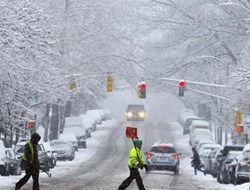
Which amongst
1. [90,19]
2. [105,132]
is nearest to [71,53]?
[90,19]

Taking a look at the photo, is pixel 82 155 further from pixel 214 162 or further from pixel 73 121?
pixel 214 162

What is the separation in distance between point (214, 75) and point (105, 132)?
2643cm

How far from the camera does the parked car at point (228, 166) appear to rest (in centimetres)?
3244

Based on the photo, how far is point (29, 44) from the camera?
29.8 meters

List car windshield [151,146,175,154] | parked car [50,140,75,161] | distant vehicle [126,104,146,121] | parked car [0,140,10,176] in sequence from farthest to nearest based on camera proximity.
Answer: distant vehicle [126,104,146,121]
parked car [50,140,75,161]
car windshield [151,146,175,154]
parked car [0,140,10,176]

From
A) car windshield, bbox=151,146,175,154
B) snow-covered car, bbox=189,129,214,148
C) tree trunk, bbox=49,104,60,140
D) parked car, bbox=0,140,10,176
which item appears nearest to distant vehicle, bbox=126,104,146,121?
snow-covered car, bbox=189,129,214,148

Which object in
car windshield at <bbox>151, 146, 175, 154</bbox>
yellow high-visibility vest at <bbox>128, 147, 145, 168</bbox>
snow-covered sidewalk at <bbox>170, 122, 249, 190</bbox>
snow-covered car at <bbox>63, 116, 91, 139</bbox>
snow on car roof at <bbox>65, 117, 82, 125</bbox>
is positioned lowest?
snow-covered sidewalk at <bbox>170, 122, 249, 190</bbox>

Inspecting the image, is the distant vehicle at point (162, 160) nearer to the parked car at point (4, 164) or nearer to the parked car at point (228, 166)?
the parked car at point (228, 166)

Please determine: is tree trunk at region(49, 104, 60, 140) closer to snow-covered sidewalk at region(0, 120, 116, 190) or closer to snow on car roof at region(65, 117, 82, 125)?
snow-covered sidewalk at region(0, 120, 116, 190)

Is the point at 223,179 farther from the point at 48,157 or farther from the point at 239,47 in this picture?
the point at 239,47

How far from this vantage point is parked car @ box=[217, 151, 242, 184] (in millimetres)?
32438

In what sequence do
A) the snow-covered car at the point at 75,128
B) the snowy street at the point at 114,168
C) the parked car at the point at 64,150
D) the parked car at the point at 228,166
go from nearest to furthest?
1. the snowy street at the point at 114,168
2. the parked car at the point at 228,166
3. the parked car at the point at 64,150
4. the snow-covered car at the point at 75,128

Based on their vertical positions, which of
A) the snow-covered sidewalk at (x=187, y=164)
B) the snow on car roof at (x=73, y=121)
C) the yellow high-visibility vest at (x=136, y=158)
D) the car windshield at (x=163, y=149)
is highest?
the snow on car roof at (x=73, y=121)

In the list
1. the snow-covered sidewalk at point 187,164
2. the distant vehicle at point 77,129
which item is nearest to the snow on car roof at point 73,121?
the distant vehicle at point 77,129
